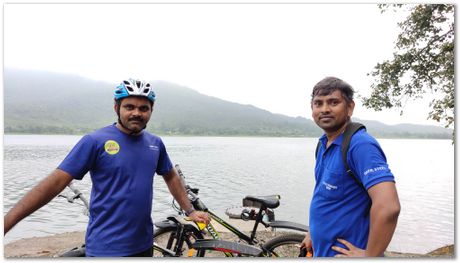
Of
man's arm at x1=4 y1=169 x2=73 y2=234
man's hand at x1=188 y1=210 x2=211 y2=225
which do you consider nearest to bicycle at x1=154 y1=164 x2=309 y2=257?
man's hand at x1=188 y1=210 x2=211 y2=225

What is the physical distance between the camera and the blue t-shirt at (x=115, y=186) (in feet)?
7.26

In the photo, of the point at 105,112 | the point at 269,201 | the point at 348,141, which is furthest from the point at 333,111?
the point at 105,112

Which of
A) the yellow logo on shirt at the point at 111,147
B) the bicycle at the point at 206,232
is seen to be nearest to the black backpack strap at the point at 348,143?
the yellow logo on shirt at the point at 111,147

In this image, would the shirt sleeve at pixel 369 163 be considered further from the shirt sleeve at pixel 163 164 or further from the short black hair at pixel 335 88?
the shirt sleeve at pixel 163 164

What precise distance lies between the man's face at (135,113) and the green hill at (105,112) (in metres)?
34.1

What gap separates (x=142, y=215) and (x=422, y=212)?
58.7 ft

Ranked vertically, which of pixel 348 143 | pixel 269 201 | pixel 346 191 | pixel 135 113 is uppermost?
pixel 135 113

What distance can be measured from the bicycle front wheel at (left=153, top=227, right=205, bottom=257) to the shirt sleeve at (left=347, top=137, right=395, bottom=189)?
Result: 1.98 metres

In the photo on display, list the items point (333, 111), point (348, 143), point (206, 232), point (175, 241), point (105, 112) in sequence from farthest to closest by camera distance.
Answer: point (105, 112), point (206, 232), point (175, 241), point (333, 111), point (348, 143)

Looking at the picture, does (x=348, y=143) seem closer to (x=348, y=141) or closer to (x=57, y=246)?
Answer: (x=348, y=141)

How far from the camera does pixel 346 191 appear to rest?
74.4 inches

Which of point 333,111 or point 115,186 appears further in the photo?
point 115,186

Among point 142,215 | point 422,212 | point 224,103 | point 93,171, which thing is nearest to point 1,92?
point 93,171

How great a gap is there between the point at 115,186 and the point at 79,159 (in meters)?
0.27
